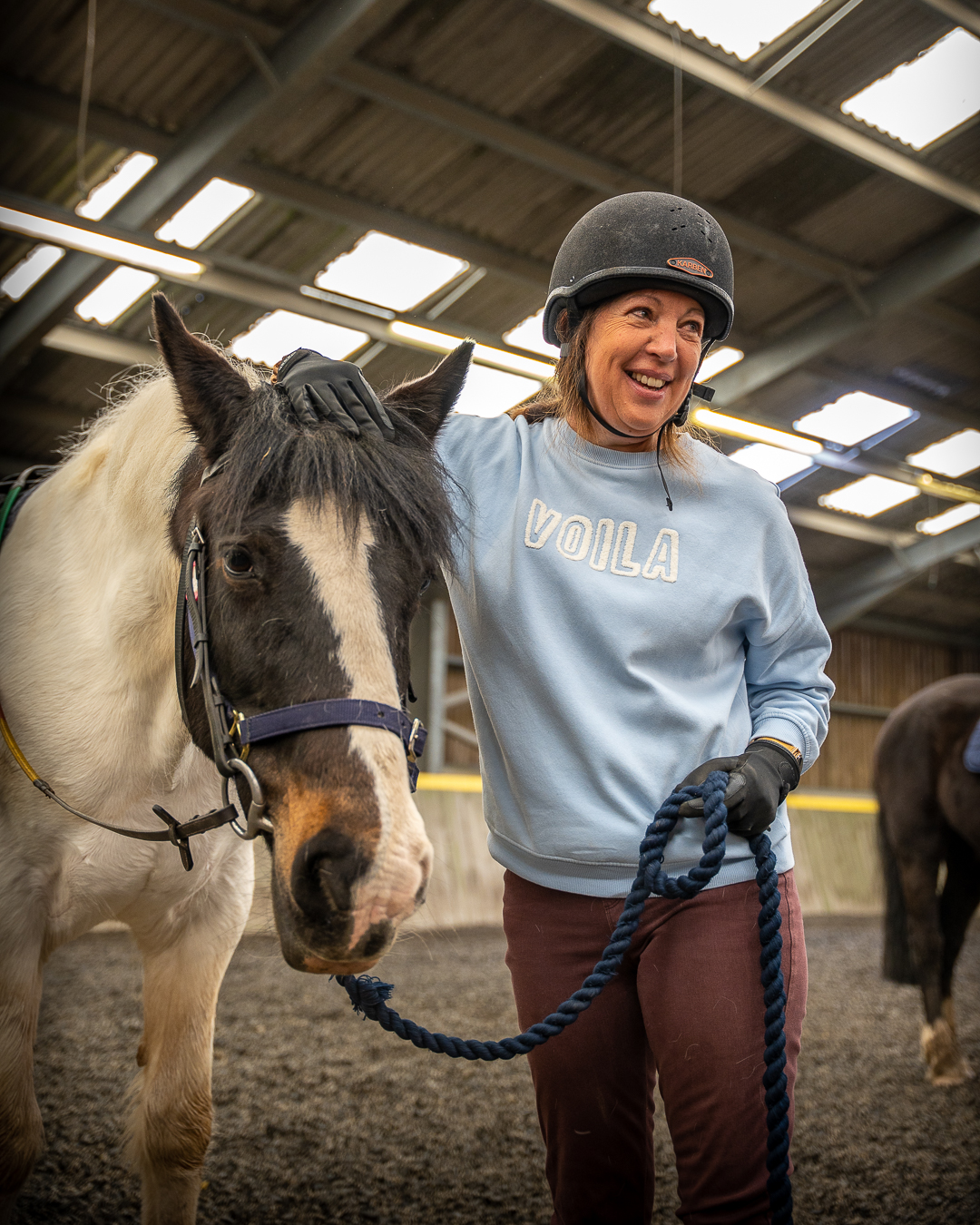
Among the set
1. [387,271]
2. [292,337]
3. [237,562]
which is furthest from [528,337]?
[237,562]

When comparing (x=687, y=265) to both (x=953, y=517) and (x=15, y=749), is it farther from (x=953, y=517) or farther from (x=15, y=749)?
(x=953, y=517)

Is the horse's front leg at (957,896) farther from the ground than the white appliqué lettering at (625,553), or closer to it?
closer to it

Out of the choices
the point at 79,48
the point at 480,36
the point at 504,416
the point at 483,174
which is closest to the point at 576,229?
the point at 504,416

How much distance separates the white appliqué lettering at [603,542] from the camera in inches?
68.1

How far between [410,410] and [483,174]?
5.99m

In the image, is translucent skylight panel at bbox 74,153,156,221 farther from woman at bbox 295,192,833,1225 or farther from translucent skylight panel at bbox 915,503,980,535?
translucent skylight panel at bbox 915,503,980,535

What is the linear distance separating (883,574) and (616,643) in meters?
14.5

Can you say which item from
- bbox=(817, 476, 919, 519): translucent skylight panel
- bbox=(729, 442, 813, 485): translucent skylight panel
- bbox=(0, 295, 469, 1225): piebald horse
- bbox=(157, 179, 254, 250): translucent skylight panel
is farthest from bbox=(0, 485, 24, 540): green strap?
bbox=(817, 476, 919, 519): translucent skylight panel

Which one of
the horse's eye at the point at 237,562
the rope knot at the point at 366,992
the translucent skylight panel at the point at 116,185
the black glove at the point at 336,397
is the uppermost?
the translucent skylight panel at the point at 116,185

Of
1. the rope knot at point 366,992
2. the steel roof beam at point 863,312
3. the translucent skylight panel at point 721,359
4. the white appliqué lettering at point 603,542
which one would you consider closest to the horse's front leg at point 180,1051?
the rope knot at point 366,992

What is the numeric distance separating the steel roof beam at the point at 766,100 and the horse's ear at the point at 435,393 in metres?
4.52

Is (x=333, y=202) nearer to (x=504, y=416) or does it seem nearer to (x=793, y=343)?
(x=793, y=343)

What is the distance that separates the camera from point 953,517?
46.1 ft

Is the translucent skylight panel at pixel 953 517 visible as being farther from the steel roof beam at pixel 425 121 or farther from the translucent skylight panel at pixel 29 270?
the translucent skylight panel at pixel 29 270
